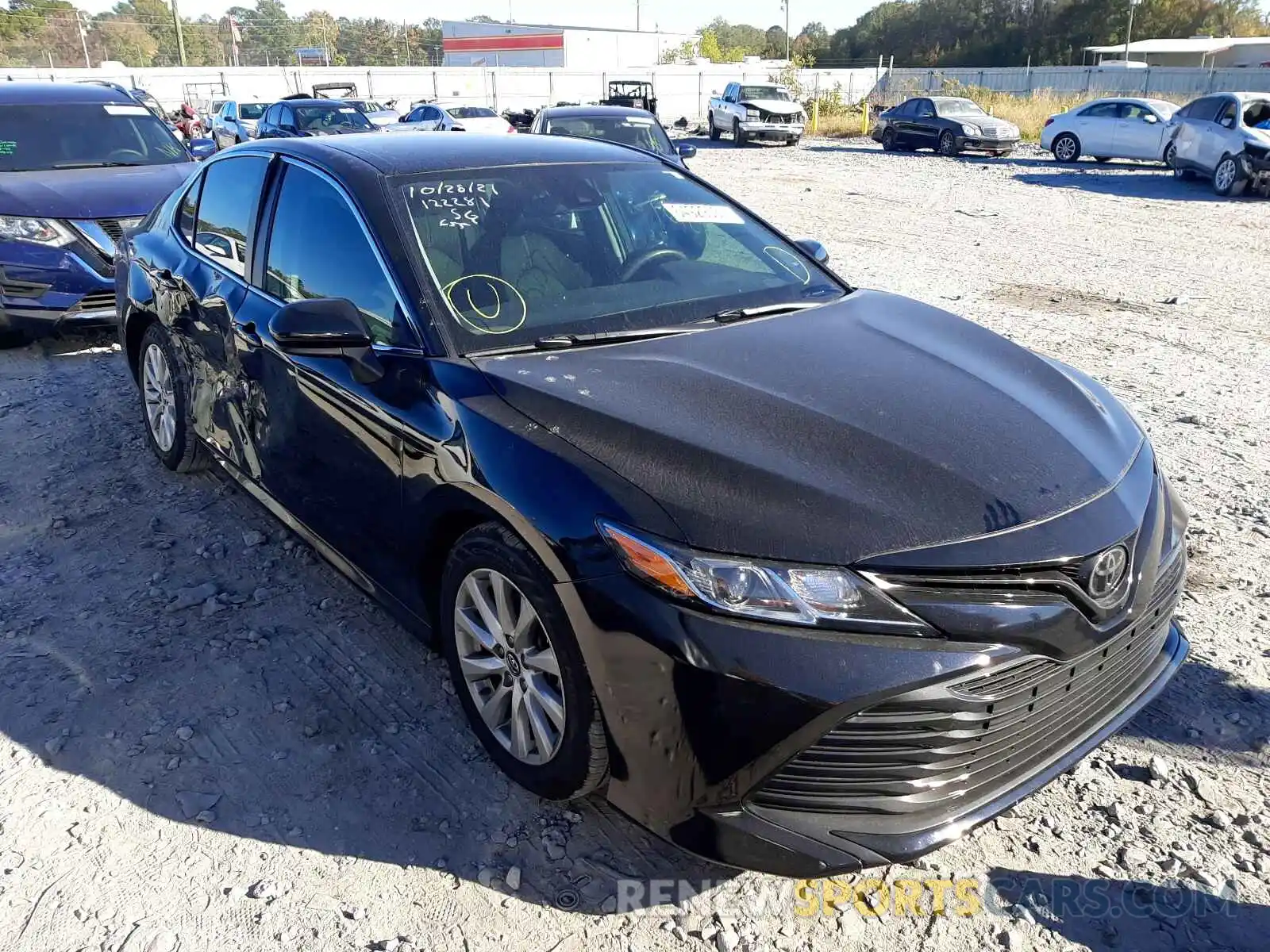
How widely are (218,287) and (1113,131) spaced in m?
21.1

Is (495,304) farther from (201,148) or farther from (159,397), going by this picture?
(201,148)

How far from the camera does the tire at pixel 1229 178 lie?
15617mm

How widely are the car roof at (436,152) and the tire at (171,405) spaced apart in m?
1.17

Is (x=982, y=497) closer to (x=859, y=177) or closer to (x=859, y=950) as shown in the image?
(x=859, y=950)

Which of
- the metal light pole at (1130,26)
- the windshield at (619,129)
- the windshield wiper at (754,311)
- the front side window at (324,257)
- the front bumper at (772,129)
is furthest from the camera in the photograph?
the metal light pole at (1130,26)

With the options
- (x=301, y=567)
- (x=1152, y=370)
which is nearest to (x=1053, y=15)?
(x=1152, y=370)

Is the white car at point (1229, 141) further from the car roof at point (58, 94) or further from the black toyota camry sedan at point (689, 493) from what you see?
the car roof at point (58, 94)

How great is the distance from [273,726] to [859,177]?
1837cm

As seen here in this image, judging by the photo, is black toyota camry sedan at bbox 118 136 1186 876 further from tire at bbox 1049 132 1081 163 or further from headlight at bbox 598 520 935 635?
tire at bbox 1049 132 1081 163

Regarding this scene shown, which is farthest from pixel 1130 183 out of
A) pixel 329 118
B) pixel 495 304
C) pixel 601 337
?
pixel 495 304

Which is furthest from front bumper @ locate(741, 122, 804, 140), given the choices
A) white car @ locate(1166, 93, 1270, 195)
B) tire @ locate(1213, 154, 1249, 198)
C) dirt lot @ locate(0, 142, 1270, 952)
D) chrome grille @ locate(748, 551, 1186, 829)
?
chrome grille @ locate(748, 551, 1186, 829)

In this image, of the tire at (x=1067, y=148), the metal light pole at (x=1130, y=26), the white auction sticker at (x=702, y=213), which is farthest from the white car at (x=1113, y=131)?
the metal light pole at (x=1130, y=26)

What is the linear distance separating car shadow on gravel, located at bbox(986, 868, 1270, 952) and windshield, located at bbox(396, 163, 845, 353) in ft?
6.32

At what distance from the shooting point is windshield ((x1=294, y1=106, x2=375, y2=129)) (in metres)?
17.6
